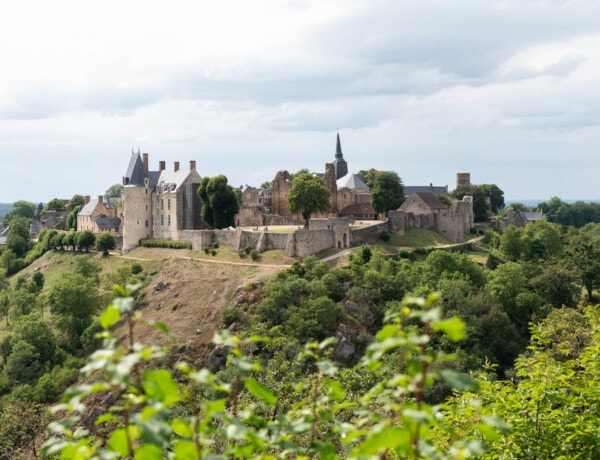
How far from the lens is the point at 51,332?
5247 cm

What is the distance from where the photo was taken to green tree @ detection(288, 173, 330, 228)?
60.0m

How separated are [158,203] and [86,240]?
1284 centimetres

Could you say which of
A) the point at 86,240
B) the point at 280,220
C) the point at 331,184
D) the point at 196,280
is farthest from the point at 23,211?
the point at 196,280

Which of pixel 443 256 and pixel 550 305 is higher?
pixel 443 256

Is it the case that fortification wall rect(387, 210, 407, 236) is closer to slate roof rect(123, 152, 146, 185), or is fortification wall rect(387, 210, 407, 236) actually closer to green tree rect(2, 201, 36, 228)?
slate roof rect(123, 152, 146, 185)

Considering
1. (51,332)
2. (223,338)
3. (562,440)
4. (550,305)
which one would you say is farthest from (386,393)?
(51,332)

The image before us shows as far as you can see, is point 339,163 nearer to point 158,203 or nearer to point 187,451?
point 158,203

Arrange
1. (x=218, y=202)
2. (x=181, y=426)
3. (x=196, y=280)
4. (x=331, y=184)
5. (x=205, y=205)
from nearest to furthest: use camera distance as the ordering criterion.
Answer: (x=181, y=426), (x=196, y=280), (x=218, y=202), (x=205, y=205), (x=331, y=184)

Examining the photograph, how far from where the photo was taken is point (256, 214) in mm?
68312

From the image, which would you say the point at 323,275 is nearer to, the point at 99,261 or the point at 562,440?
the point at 99,261

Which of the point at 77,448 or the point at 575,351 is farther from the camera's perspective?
the point at 575,351

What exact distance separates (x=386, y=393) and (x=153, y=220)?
6470 centimetres

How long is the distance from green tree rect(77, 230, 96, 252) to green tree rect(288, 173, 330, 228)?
27.0 meters

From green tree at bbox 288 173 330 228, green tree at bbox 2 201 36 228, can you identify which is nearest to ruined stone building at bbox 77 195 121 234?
green tree at bbox 288 173 330 228
